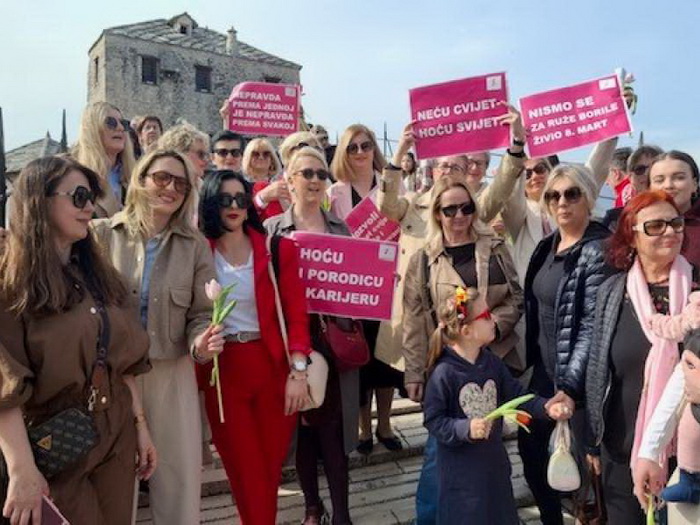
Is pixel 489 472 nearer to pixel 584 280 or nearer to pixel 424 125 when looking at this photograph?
→ pixel 584 280

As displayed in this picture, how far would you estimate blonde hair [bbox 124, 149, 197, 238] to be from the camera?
309 centimetres

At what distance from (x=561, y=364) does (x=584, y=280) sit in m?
0.48

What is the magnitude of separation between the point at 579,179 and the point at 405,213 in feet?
4.24

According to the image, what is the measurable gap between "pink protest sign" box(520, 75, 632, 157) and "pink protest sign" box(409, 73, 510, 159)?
1.42ft

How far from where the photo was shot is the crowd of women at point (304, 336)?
237 cm

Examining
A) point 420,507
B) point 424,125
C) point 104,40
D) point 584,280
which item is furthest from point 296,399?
point 104,40

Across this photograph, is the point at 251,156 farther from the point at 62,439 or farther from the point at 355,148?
the point at 62,439

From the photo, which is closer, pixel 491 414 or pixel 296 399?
pixel 491 414

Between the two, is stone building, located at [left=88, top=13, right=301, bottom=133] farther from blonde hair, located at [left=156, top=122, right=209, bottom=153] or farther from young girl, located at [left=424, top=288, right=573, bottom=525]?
young girl, located at [left=424, top=288, right=573, bottom=525]

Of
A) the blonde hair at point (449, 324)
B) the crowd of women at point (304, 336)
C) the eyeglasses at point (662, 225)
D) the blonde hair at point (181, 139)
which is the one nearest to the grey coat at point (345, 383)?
the crowd of women at point (304, 336)

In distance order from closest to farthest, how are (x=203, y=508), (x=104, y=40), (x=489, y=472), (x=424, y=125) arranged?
(x=489, y=472) < (x=203, y=508) < (x=424, y=125) < (x=104, y=40)

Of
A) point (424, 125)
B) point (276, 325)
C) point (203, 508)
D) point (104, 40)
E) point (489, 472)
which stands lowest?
point (203, 508)

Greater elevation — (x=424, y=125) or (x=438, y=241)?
(x=424, y=125)

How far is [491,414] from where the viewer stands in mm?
2795
